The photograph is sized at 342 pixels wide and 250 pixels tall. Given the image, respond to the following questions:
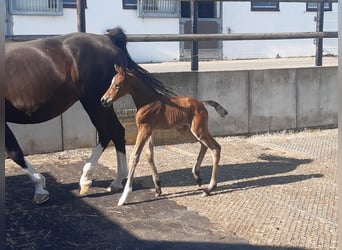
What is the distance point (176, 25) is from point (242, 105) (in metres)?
13.8

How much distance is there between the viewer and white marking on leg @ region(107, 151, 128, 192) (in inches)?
213

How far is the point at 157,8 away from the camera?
2127cm

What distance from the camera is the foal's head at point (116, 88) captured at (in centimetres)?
494

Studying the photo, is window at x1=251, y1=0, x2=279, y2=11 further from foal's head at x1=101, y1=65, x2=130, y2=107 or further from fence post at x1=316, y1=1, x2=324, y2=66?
foal's head at x1=101, y1=65, x2=130, y2=107

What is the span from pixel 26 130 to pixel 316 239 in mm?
4119

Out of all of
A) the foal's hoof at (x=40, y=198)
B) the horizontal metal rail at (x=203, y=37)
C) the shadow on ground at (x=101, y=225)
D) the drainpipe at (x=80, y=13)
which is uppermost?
the drainpipe at (x=80, y=13)

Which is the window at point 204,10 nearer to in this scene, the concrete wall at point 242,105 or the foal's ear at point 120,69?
the concrete wall at point 242,105

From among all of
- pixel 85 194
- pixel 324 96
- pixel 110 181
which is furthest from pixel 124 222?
pixel 324 96

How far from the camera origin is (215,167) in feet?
17.4

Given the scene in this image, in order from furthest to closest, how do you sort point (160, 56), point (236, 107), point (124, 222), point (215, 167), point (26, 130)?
point (160, 56) → point (236, 107) → point (26, 130) → point (215, 167) → point (124, 222)

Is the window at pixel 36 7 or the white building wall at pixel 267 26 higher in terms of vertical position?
the window at pixel 36 7

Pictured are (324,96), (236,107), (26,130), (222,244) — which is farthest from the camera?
(324,96)

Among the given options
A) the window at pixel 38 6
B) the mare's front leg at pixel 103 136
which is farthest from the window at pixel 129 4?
the mare's front leg at pixel 103 136

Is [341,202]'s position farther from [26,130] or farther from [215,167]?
[26,130]
